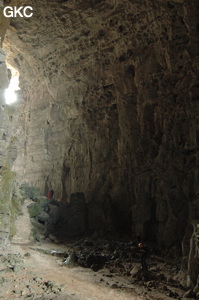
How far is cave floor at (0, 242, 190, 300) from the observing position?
25.3 feet

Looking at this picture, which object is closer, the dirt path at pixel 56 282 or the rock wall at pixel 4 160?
the dirt path at pixel 56 282

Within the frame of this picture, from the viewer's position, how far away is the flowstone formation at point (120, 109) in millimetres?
13977

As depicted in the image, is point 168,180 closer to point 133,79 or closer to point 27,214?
point 133,79

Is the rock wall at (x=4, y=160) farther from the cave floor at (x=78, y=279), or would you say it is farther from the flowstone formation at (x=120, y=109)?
the flowstone formation at (x=120, y=109)

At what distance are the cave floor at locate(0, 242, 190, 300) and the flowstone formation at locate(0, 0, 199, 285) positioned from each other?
5.61ft

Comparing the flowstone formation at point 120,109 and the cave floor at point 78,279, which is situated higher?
the flowstone formation at point 120,109

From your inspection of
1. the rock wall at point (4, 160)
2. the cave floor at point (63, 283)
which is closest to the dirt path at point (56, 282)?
the cave floor at point (63, 283)

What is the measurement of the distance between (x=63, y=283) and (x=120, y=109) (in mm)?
12198

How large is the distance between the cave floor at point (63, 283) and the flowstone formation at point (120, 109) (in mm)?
1709

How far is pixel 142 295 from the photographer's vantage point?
345 inches

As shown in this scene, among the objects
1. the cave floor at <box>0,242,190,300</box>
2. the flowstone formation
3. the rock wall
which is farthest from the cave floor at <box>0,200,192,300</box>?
the flowstone formation

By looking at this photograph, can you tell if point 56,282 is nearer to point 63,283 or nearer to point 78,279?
point 63,283

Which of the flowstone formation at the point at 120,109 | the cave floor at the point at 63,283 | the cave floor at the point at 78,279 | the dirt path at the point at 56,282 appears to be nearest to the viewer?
the dirt path at the point at 56,282

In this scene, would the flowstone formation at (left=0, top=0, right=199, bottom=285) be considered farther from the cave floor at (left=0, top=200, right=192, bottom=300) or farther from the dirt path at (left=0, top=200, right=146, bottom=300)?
the dirt path at (left=0, top=200, right=146, bottom=300)
